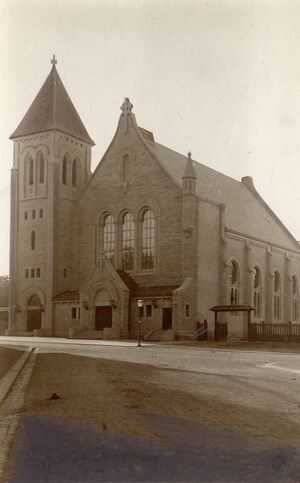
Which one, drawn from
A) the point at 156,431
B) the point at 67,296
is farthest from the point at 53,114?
the point at 156,431

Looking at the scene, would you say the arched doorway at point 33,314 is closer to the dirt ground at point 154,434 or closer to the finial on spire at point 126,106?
the finial on spire at point 126,106

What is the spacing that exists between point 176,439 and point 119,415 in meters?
1.94

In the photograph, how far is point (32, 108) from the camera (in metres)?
63.6

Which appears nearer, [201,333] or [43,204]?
[201,333]

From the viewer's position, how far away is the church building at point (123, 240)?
51844 millimetres

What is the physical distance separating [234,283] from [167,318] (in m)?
10.3

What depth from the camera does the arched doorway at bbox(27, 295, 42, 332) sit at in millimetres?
59500

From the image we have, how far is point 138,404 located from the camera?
10875 mm

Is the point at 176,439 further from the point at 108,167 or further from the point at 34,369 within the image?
the point at 108,167

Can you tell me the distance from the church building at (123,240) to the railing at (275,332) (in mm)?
7499

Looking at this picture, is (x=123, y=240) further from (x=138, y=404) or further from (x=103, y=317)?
(x=138, y=404)

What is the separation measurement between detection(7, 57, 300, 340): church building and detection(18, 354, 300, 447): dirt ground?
33237 mm

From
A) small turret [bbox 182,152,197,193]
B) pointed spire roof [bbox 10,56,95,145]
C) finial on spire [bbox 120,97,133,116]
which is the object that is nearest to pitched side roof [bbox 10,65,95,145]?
pointed spire roof [bbox 10,56,95,145]

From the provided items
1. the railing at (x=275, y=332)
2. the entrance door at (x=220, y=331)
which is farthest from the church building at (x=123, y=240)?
the railing at (x=275, y=332)
